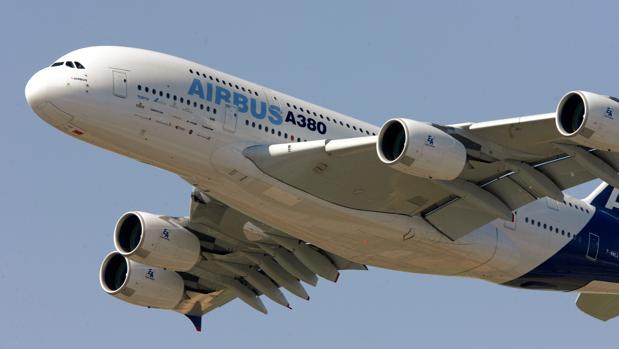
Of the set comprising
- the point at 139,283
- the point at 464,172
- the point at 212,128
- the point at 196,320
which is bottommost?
the point at 196,320

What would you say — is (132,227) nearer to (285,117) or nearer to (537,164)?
(285,117)

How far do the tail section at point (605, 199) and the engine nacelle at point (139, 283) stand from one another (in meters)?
15.0

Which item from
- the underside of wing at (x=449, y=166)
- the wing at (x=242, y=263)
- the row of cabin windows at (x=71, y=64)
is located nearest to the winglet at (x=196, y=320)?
the wing at (x=242, y=263)

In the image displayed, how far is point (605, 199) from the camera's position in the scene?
4934 cm

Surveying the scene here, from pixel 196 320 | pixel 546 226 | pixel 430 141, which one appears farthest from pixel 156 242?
pixel 546 226

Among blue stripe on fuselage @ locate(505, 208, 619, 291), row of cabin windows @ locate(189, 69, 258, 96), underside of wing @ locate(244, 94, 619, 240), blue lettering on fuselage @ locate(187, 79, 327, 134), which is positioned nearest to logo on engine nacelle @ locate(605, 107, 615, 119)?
underside of wing @ locate(244, 94, 619, 240)

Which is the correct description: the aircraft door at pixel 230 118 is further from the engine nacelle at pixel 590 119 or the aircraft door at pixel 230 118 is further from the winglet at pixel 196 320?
the winglet at pixel 196 320

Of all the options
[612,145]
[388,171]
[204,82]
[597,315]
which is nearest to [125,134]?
[204,82]

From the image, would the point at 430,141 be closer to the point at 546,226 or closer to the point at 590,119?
the point at 590,119

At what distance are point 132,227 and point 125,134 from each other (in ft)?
26.1

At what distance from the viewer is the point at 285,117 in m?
43.1

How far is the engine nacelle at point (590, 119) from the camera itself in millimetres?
38031

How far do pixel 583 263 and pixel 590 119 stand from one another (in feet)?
35.9

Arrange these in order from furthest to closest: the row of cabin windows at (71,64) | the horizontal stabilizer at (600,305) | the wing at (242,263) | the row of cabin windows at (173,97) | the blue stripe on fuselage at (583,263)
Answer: the horizontal stabilizer at (600,305) < the blue stripe on fuselage at (583,263) < the wing at (242,263) < the row of cabin windows at (71,64) < the row of cabin windows at (173,97)
